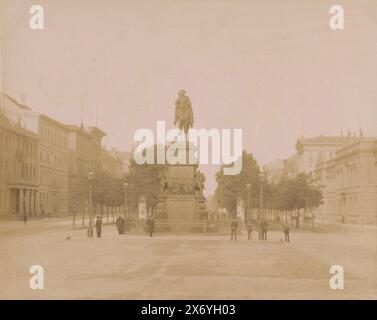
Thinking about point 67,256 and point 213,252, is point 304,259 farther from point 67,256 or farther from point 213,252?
point 67,256

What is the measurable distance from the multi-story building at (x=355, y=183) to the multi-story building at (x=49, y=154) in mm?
28356

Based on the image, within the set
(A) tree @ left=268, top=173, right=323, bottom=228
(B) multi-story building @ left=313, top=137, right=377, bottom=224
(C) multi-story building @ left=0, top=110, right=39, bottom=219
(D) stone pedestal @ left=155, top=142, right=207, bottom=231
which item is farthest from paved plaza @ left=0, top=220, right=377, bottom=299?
(B) multi-story building @ left=313, top=137, right=377, bottom=224

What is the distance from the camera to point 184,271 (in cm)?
1953

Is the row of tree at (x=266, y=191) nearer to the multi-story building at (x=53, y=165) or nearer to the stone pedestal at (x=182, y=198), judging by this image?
the stone pedestal at (x=182, y=198)

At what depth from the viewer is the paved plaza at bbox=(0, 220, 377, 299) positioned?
1573cm

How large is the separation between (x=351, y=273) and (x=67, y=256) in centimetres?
1130

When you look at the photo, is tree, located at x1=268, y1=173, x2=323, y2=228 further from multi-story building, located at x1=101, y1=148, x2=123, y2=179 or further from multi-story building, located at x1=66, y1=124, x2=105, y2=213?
multi-story building, located at x1=101, y1=148, x2=123, y2=179

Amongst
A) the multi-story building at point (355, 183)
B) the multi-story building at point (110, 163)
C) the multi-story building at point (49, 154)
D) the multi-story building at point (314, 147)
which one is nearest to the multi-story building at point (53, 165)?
the multi-story building at point (49, 154)

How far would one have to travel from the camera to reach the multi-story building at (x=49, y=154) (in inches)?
1759

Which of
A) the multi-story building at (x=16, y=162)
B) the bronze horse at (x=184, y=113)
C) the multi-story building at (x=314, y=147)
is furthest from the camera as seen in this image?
the multi-story building at (x=314, y=147)

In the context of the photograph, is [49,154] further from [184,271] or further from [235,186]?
[184,271]

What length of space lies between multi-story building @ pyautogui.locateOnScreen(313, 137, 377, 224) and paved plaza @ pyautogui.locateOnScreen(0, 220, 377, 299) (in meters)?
41.3

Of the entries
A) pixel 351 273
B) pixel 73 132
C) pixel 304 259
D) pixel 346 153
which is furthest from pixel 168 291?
pixel 346 153

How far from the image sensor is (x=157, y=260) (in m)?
22.9
